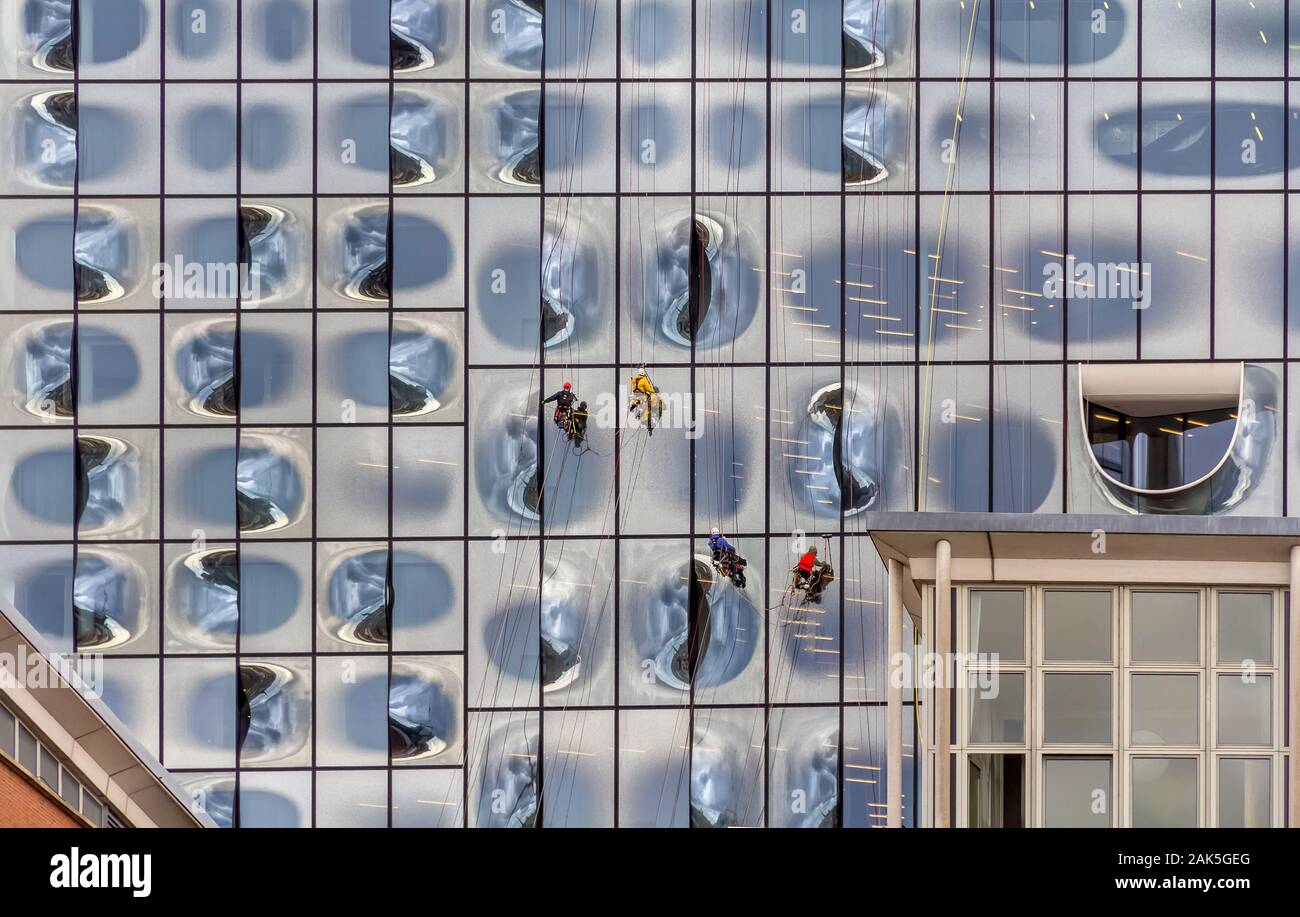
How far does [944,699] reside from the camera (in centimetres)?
1247

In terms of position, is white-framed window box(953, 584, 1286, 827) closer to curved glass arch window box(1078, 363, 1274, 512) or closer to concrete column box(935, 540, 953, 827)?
concrete column box(935, 540, 953, 827)

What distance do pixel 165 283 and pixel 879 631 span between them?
11848mm

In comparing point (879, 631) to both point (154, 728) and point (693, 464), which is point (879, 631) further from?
point (154, 728)

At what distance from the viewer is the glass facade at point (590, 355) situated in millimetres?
21047

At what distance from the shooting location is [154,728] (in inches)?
839

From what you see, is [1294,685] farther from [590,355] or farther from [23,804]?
[590,355]

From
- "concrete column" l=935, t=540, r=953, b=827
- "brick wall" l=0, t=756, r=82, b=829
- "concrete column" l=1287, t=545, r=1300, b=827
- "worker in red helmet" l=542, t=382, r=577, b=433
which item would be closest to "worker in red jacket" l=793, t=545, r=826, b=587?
"worker in red helmet" l=542, t=382, r=577, b=433

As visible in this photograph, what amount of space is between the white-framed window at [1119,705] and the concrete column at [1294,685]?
0.35ft

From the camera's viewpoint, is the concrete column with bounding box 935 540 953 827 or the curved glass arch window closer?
the concrete column with bounding box 935 540 953 827

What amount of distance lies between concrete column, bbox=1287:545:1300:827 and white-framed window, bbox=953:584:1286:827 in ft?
0.35

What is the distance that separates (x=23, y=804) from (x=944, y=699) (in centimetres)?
736

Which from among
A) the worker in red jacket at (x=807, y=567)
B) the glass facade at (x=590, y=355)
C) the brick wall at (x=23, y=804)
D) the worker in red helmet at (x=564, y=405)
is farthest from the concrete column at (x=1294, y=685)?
the worker in red helmet at (x=564, y=405)

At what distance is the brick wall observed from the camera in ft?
32.1
